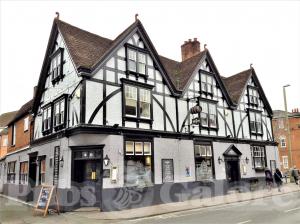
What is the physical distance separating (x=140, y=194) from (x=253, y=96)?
56.4 ft

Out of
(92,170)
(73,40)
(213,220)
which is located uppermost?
(73,40)

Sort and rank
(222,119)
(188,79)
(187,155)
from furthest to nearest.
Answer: (222,119) → (188,79) → (187,155)

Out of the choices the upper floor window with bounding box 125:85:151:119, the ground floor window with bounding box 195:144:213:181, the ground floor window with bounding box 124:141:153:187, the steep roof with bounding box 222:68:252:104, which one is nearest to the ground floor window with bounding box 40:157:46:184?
the ground floor window with bounding box 124:141:153:187

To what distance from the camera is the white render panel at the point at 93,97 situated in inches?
611

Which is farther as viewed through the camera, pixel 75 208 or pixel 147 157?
pixel 147 157

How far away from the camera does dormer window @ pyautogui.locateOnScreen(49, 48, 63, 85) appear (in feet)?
59.9

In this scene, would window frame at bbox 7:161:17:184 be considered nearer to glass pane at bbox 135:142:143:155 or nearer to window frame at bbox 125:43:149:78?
glass pane at bbox 135:142:143:155

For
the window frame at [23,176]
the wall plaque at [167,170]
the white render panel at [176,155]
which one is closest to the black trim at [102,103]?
the white render panel at [176,155]

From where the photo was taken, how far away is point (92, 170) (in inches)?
631

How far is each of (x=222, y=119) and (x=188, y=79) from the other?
16.6 ft

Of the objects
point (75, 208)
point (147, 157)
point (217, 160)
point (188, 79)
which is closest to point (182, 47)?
point (188, 79)

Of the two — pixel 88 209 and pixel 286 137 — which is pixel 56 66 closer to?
pixel 88 209

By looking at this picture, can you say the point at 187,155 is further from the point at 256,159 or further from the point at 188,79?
the point at 256,159

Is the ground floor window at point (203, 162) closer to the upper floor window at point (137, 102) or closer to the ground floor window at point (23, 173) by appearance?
the upper floor window at point (137, 102)
